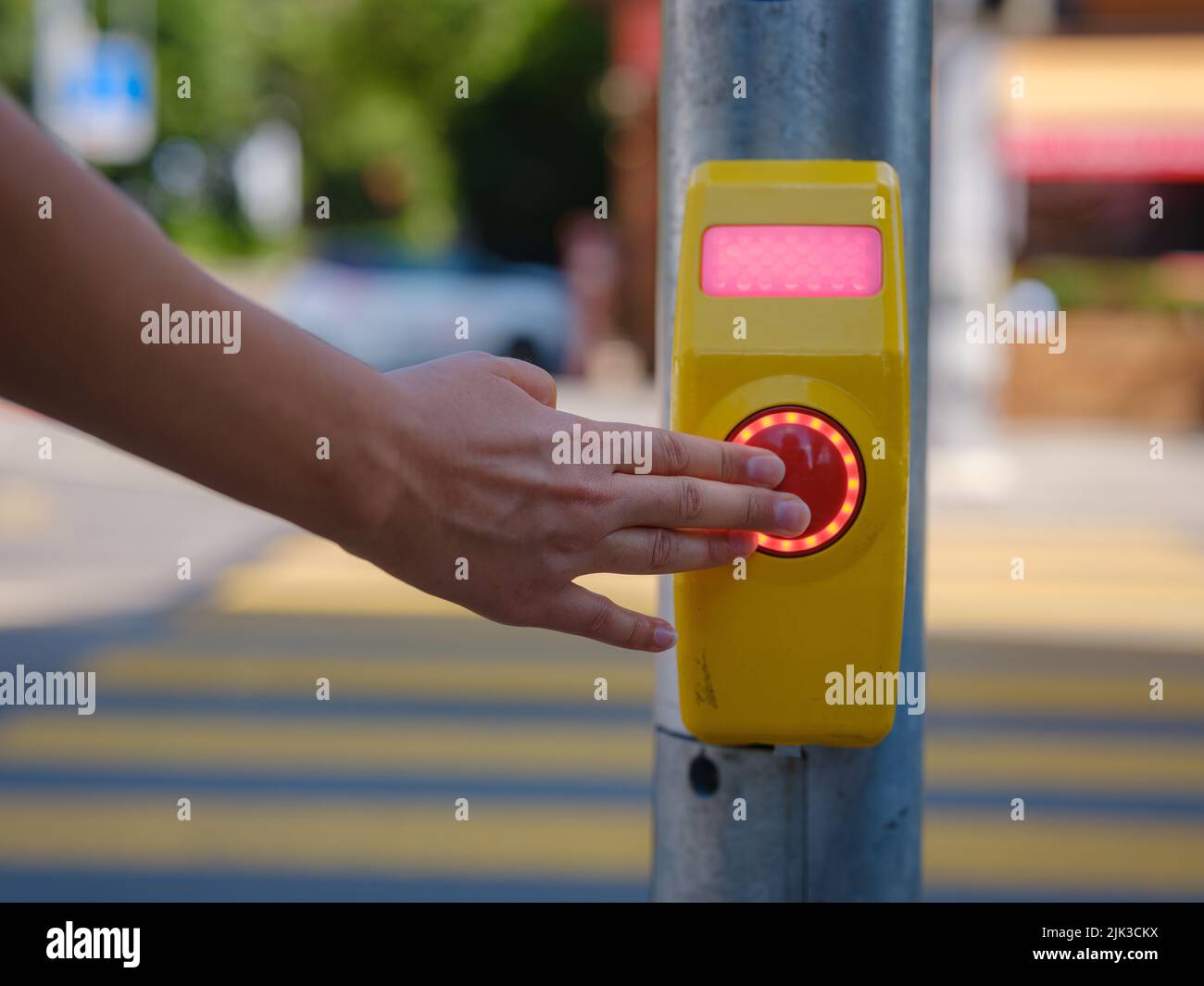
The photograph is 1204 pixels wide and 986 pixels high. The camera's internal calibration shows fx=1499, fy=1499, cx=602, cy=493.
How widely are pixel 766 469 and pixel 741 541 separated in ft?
0.24

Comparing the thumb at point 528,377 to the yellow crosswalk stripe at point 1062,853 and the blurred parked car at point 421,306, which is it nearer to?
the yellow crosswalk stripe at point 1062,853

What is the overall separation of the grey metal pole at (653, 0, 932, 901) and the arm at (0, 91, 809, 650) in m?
0.33

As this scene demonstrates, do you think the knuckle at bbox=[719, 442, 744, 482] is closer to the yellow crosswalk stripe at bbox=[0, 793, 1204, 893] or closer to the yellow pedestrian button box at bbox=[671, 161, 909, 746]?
the yellow pedestrian button box at bbox=[671, 161, 909, 746]

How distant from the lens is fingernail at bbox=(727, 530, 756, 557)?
4.50 ft

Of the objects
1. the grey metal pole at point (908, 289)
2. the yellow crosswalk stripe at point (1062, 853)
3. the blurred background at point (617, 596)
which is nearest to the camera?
the grey metal pole at point (908, 289)

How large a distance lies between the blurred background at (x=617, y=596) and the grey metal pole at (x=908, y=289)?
91.6 inches

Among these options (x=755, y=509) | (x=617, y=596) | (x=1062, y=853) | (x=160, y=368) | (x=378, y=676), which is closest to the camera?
(x=160, y=368)

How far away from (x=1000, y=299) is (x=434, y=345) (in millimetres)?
6705

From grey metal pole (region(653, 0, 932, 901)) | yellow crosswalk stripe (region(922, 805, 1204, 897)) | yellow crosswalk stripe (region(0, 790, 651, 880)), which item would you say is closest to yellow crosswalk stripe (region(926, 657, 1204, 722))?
yellow crosswalk stripe (region(922, 805, 1204, 897))

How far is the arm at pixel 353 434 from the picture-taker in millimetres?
1008

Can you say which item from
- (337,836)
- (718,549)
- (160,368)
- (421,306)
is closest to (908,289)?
(718,549)

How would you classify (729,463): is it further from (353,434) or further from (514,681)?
(514,681)

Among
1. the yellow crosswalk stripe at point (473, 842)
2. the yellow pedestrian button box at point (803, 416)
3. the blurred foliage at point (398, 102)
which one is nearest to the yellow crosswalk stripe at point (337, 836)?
the yellow crosswalk stripe at point (473, 842)

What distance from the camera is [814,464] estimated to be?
138cm
